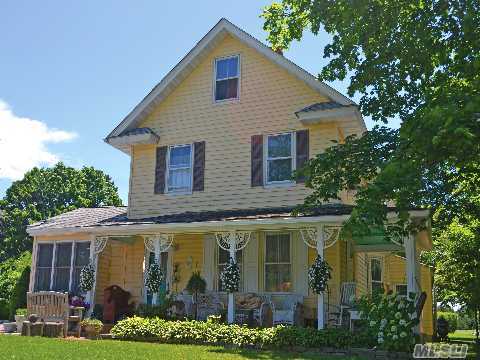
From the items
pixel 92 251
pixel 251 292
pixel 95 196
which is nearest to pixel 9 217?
pixel 95 196

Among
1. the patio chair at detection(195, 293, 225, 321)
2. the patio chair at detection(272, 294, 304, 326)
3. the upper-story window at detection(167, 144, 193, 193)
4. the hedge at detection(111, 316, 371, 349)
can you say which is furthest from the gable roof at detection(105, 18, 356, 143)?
the hedge at detection(111, 316, 371, 349)

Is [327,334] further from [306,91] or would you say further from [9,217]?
[9,217]

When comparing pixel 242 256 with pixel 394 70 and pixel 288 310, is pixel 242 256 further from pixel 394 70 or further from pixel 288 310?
pixel 394 70

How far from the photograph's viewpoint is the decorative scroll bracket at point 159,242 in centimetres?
1631

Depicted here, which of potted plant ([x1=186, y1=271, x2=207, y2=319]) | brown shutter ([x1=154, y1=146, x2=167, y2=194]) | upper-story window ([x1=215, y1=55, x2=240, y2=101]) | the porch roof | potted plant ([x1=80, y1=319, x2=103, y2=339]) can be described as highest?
upper-story window ([x1=215, y1=55, x2=240, y2=101])

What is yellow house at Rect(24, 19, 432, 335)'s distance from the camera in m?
15.9

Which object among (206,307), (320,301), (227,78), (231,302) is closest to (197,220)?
(231,302)

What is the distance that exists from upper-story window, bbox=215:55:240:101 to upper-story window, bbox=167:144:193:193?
2080mm

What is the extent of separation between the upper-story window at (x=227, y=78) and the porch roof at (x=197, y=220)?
400 cm

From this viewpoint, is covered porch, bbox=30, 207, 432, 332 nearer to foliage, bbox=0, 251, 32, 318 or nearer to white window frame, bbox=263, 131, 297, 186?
white window frame, bbox=263, 131, 297, 186

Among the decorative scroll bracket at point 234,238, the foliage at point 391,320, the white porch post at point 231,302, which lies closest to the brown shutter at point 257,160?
the decorative scroll bracket at point 234,238

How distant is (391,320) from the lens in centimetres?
1092

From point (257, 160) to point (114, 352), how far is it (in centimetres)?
798

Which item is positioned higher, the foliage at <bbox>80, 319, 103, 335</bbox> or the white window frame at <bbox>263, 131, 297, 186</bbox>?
the white window frame at <bbox>263, 131, 297, 186</bbox>
